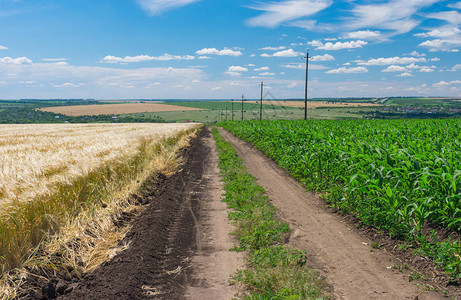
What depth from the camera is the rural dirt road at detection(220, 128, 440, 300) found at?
14.7 feet

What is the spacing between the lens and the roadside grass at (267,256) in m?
4.30

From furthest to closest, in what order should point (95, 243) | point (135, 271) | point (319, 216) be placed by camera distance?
point (319, 216) → point (95, 243) → point (135, 271)

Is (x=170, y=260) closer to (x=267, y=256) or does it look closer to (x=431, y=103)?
(x=267, y=256)

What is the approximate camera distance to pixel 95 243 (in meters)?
5.75

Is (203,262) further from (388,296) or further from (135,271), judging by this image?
(388,296)

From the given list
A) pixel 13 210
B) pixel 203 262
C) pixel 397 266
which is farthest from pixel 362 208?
pixel 13 210

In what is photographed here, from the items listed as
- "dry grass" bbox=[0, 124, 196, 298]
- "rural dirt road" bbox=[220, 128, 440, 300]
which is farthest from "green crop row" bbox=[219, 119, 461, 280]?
"dry grass" bbox=[0, 124, 196, 298]

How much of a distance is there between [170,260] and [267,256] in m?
1.79

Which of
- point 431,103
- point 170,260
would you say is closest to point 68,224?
point 170,260

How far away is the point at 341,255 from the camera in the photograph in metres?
5.67

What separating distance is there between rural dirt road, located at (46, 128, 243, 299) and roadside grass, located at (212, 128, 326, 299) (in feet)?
0.92

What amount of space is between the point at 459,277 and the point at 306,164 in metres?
7.75

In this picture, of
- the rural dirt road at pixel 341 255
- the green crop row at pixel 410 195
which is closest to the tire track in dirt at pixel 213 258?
the rural dirt road at pixel 341 255

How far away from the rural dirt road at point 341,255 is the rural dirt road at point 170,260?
61.6 inches
